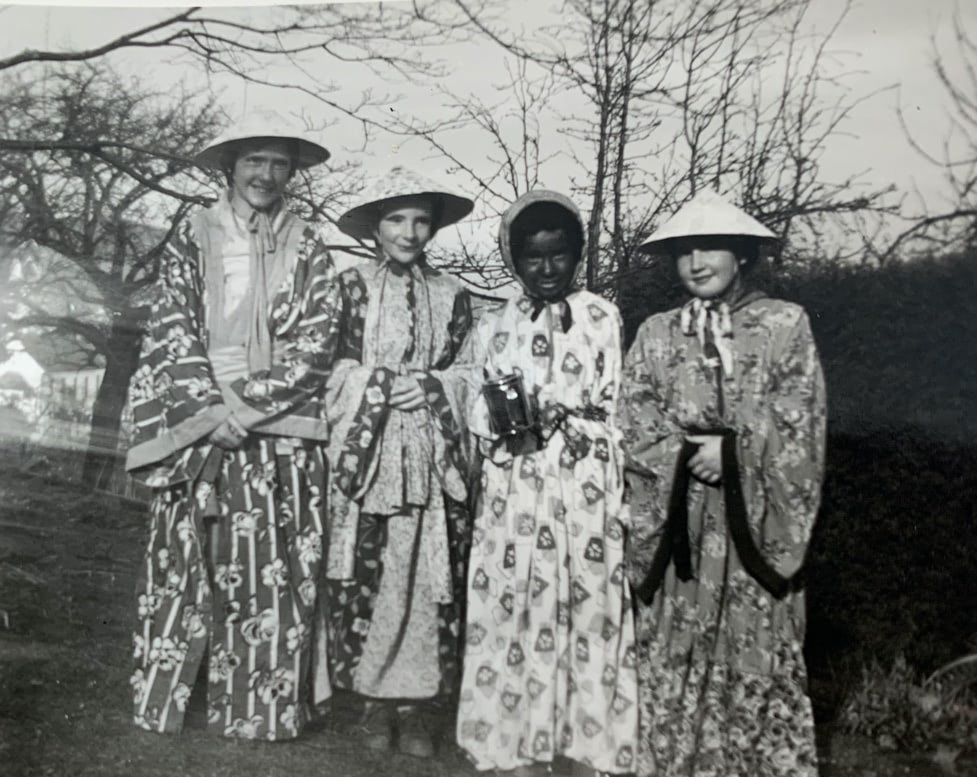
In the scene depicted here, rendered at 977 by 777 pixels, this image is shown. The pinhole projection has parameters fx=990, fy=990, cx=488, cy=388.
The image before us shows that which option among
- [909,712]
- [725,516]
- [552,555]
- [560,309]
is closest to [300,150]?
[560,309]

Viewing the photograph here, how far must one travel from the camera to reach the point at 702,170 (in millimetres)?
2275

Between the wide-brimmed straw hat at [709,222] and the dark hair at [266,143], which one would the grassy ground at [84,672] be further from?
the wide-brimmed straw hat at [709,222]

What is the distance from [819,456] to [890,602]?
0.35 m

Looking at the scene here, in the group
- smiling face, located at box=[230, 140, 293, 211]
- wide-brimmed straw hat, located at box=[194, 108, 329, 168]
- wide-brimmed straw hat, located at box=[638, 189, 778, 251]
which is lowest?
wide-brimmed straw hat, located at box=[638, 189, 778, 251]

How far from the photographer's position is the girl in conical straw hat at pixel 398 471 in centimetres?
227

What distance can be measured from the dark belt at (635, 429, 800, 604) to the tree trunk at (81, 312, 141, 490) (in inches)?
50.8

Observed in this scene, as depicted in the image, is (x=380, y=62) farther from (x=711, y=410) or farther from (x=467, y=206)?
(x=711, y=410)

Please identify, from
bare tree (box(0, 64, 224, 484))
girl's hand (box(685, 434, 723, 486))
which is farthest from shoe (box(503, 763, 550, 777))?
bare tree (box(0, 64, 224, 484))

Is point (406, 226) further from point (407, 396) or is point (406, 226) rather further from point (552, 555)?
point (552, 555)

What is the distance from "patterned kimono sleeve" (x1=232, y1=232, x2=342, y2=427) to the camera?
7.50ft

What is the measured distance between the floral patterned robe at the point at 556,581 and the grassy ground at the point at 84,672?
173 mm

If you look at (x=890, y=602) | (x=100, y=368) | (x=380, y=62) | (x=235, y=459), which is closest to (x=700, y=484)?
(x=890, y=602)

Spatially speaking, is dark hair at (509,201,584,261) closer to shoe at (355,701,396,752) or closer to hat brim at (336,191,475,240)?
hat brim at (336,191,475,240)

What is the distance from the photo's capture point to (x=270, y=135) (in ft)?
7.72
